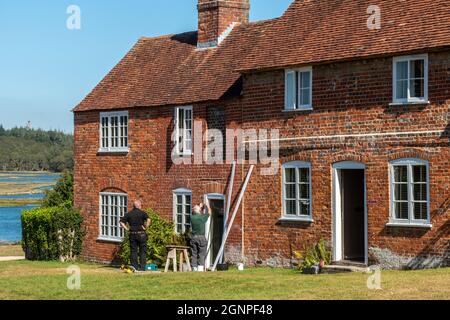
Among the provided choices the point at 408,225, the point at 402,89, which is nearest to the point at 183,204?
the point at 408,225

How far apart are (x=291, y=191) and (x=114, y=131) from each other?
9.79 m

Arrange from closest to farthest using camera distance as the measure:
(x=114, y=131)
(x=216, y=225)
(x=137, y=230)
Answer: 1. (x=137, y=230)
2. (x=216, y=225)
3. (x=114, y=131)

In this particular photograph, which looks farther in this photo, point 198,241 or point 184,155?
point 184,155

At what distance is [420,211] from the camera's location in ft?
82.8

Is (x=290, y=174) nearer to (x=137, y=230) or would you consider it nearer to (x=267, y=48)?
(x=267, y=48)

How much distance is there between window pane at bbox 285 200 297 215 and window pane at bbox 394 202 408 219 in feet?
12.0

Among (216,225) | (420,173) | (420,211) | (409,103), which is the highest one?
(409,103)

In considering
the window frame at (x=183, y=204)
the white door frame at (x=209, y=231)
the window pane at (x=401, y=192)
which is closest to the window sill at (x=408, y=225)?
the window pane at (x=401, y=192)

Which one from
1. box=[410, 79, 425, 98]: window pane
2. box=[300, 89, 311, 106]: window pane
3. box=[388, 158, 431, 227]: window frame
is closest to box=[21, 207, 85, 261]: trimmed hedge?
box=[300, 89, 311, 106]: window pane

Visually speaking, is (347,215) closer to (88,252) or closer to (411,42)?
(411,42)

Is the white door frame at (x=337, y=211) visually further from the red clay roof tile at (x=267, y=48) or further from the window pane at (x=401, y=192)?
the red clay roof tile at (x=267, y=48)

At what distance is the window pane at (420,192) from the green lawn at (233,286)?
6.98ft

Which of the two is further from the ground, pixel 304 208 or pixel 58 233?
pixel 304 208

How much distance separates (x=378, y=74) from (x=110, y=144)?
13.1m
